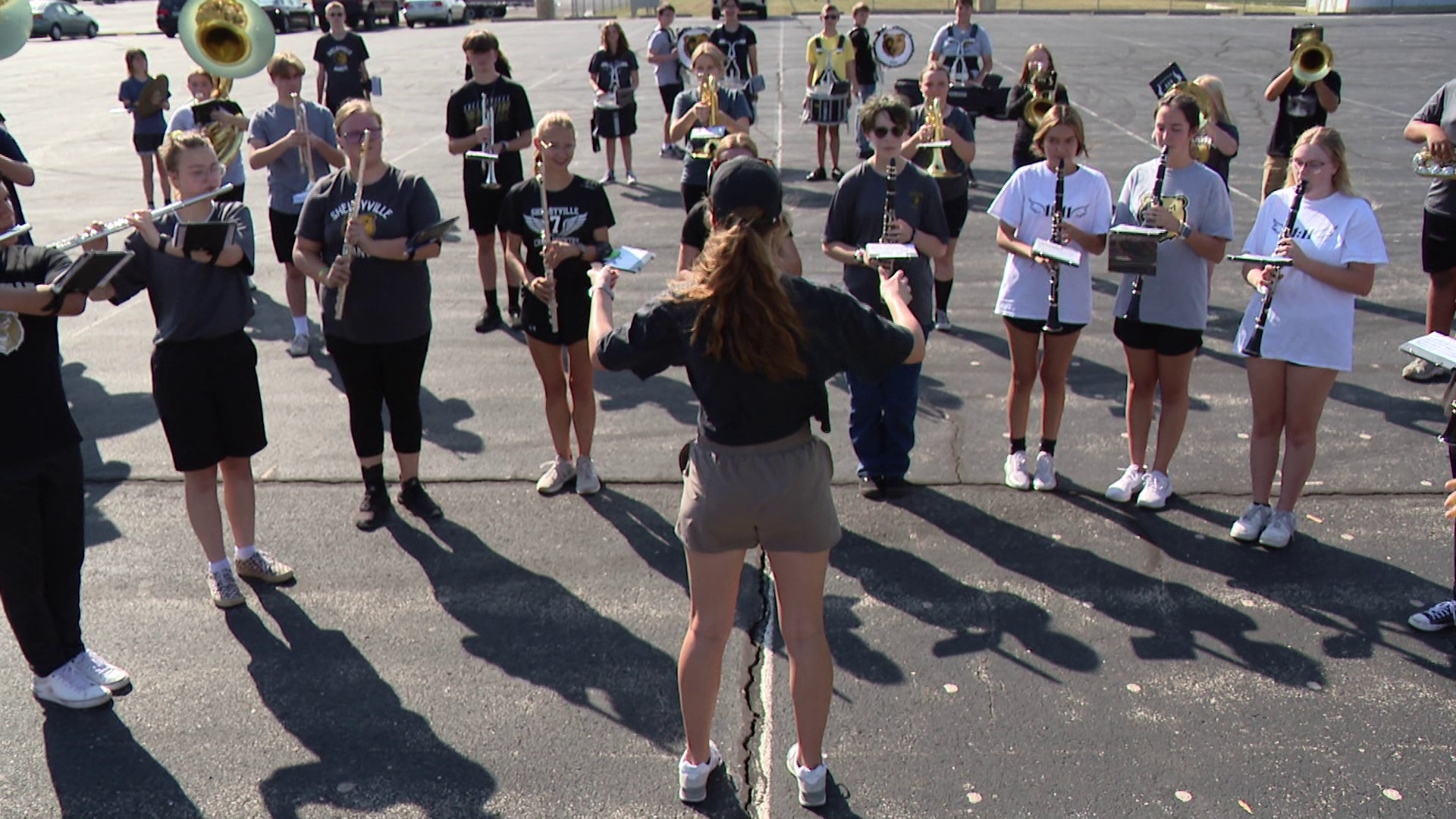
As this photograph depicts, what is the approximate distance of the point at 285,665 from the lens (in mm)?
4730

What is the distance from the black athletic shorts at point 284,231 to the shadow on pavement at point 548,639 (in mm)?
3502

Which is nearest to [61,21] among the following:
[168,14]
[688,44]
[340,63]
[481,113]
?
[168,14]

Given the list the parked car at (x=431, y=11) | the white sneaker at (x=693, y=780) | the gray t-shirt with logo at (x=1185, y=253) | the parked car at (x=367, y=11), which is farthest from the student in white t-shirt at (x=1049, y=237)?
the parked car at (x=431, y=11)

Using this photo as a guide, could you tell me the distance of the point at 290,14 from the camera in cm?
4006

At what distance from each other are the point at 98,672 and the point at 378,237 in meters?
2.24

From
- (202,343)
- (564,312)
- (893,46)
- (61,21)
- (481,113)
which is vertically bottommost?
(564,312)

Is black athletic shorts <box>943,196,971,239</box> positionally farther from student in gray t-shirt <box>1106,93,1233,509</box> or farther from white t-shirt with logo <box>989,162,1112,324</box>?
student in gray t-shirt <box>1106,93,1233,509</box>

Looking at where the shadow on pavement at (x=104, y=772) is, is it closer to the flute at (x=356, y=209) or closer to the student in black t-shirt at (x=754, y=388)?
the student in black t-shirt at (x=754, y=388)

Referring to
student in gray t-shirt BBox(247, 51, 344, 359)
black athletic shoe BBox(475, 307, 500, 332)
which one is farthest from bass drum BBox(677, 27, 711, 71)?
student in gray t-shirt BBox(247, 51, 344, 359)

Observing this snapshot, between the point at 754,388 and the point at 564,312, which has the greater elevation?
the point at 754,388

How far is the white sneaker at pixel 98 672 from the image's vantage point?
450 cm

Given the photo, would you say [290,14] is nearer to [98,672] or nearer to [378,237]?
[378,237]

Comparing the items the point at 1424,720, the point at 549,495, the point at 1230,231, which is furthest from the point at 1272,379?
the point at 549,495

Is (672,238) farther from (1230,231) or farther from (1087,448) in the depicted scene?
(1230,231)
